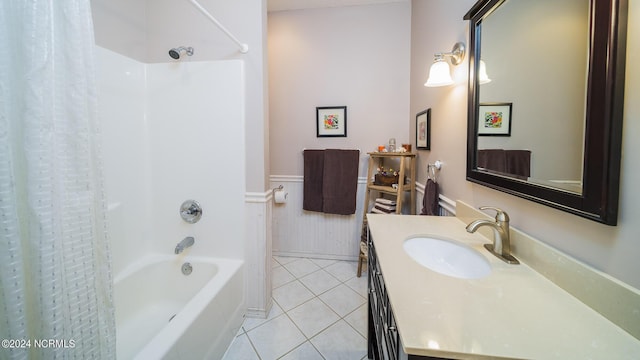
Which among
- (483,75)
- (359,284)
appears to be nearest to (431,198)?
(483,75)

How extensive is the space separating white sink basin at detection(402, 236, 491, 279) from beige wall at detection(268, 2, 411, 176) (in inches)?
57.5

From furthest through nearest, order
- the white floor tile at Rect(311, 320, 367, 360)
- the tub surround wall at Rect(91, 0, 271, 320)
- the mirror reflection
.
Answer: the tub surround wall at Rect(91, 0, 271, 320) < the white floor tile at Rect(311, 320, 367, 360) < the mirror reflection

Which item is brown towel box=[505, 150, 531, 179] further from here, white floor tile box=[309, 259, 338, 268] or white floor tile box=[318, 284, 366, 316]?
white floor tile box=[309, 259, 338, 268]

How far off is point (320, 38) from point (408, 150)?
57.3 inches

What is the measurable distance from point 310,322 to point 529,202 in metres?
1.49

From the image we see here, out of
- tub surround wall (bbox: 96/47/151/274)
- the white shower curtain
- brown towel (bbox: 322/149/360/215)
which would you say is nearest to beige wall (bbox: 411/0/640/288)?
brown towel (bbox: 322/149/360/215)

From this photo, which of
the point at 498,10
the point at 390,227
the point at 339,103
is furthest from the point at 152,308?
the point at 498,10

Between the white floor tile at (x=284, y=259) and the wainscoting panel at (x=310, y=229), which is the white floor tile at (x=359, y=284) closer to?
the wainscoting panel at (x=310, y=229)

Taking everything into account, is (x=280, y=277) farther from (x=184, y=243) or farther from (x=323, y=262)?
(x=184, y=243)

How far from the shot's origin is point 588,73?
0.59 metres

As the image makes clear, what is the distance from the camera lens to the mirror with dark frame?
0.54m

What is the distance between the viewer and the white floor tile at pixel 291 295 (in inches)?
72.0

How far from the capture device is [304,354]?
138 centimetres

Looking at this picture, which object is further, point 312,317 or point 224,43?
point 312,317
